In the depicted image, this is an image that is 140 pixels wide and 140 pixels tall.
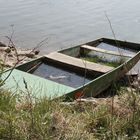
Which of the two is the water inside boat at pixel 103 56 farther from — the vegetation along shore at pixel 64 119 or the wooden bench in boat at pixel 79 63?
the vegetation along shore at pixel 64 119

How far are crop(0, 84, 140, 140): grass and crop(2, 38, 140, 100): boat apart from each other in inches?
44.8

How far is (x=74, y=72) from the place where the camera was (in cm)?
773

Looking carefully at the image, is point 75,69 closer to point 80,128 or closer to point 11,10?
point 80,128

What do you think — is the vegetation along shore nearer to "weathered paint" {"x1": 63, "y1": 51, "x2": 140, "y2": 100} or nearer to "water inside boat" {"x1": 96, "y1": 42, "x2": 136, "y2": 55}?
"weathered paint" {"x1": 63, "y1": 51, "x2": 140, "y2": 100}

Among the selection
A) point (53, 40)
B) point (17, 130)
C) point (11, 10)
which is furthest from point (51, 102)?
point (11, 10)

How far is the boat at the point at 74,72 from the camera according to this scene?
20.6ft

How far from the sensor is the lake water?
13.0m

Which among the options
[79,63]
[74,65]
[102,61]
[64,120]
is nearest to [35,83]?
[74,65]

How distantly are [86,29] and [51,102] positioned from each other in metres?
9.79

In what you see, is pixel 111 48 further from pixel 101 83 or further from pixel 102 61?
pixel 101 83

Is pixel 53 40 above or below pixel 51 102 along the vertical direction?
below

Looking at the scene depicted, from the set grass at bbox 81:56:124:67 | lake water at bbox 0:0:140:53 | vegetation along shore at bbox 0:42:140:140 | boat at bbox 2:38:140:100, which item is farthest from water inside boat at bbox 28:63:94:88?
lake water at bbox 0:0:140:53

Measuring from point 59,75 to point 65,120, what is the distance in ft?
12.6

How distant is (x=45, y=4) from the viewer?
685 inches
